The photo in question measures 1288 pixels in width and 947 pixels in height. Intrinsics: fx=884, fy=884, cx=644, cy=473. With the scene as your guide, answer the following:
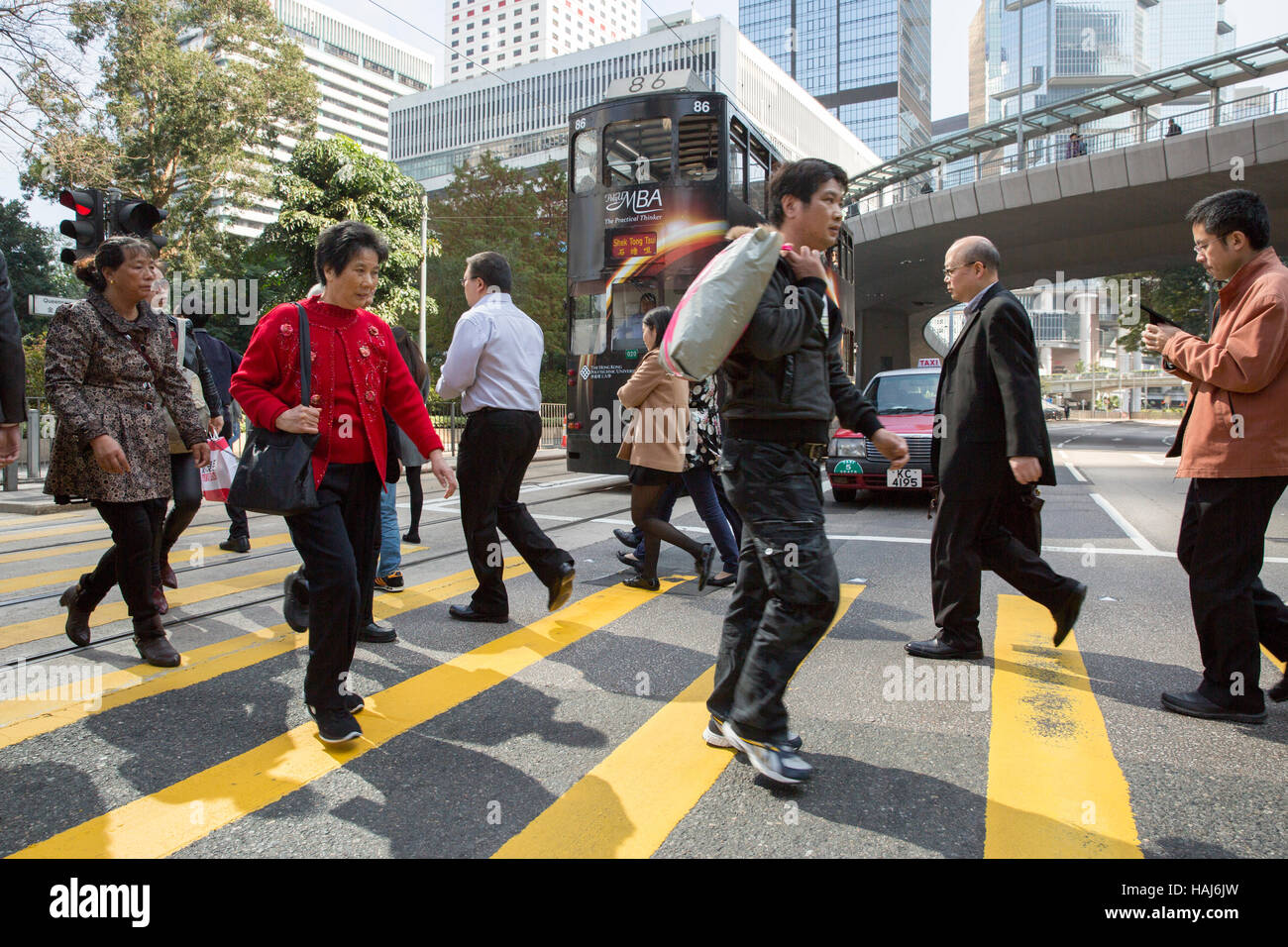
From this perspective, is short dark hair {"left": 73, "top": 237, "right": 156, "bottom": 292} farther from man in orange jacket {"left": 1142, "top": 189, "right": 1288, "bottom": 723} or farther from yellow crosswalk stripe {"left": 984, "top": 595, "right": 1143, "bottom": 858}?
man in orange jacket {"left": 1142, "top": 189, "right": 1288, "bottom": 723}

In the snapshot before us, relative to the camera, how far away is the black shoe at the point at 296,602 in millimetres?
4184

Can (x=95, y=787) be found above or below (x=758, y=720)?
below

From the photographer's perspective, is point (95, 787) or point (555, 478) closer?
point (95, 787)

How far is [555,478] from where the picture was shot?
14555 mm

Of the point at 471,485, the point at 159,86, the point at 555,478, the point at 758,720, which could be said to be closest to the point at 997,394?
the point at 758,720

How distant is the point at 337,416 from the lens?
125 inches

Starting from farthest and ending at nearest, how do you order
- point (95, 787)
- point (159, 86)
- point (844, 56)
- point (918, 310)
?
point (844, 56), point (918, 310), point (159, 86), point (95, 787)

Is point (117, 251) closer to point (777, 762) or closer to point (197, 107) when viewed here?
point (777, 762)

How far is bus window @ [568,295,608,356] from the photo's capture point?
10961 millimetres

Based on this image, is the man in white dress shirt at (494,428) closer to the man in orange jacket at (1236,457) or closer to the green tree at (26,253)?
the man in orange jacket at (1236,457)
